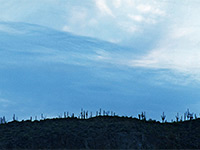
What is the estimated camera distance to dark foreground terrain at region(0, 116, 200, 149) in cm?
2006

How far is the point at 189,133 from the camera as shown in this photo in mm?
23953

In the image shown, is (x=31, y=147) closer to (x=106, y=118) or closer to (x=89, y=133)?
(x=89, y=133)

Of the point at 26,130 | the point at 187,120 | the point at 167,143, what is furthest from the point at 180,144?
the point at 26,130

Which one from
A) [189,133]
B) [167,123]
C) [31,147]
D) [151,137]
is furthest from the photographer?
[167,123]

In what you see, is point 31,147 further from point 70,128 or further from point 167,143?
point 167,143

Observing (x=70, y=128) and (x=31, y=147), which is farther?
(x=70, y=128)

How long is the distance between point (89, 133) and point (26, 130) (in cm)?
518

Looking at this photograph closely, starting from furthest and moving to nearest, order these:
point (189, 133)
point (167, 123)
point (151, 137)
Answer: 1. point (167, 123)
2. point (189, 133)
3. point (151, 137)

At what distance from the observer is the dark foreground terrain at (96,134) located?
20.1 metres

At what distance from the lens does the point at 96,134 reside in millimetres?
20781

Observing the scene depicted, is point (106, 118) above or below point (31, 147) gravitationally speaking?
above

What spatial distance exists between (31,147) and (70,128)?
325 cm

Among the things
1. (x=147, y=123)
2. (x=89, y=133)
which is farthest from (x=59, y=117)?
(x=147, y=123)

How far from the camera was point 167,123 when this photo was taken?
2592cm
